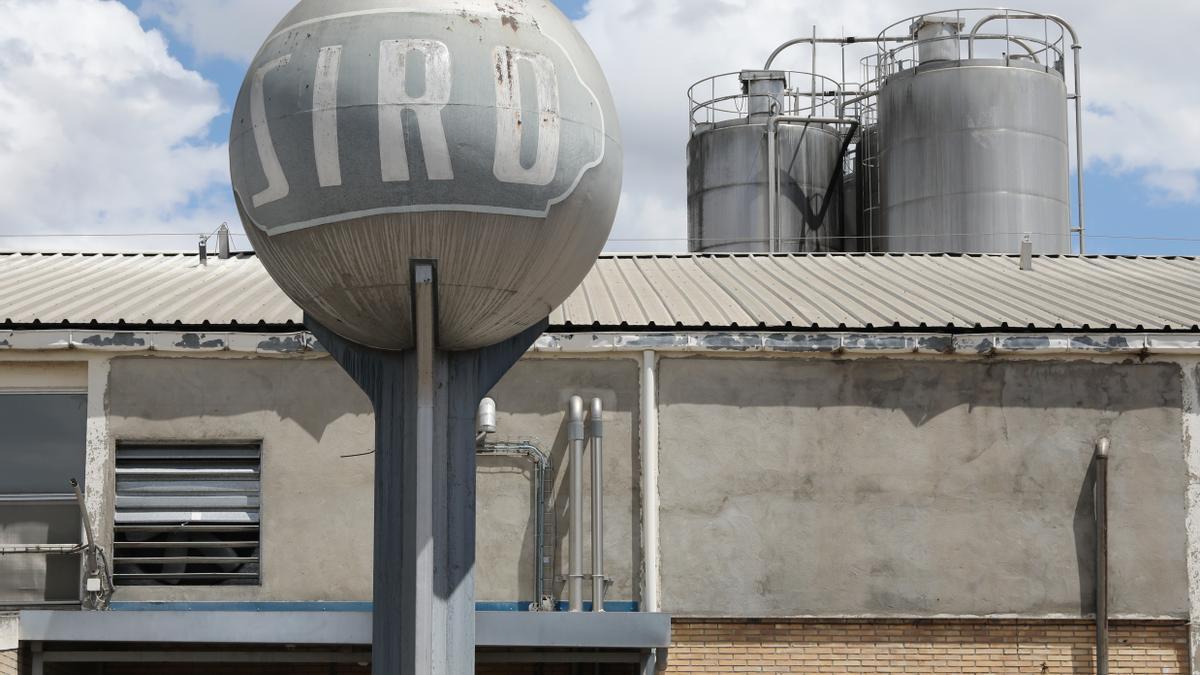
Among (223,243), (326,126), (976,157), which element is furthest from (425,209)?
(976,157)

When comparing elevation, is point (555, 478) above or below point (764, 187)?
below

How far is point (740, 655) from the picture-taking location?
49.4 feet

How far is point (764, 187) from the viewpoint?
25.4m

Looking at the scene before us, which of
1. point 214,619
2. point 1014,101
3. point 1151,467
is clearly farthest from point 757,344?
point 1014,101

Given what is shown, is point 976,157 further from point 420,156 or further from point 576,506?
point 420,156

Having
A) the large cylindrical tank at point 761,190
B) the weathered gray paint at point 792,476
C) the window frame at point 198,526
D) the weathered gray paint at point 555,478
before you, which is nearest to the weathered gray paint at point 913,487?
the weathered gray paint at point 792,476

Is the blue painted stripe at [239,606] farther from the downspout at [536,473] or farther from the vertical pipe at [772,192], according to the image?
the vertical pipe at [772,192]

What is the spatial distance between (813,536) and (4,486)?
8008 millimetres

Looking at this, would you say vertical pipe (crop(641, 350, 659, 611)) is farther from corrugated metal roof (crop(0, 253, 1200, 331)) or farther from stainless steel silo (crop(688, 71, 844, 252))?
stainless steel silo (crop(688, 71, 844, 252))

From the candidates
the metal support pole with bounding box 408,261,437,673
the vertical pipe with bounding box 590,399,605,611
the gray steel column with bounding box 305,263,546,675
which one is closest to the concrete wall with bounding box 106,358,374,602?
the vertical pipe with bounding box 590,399,605,611

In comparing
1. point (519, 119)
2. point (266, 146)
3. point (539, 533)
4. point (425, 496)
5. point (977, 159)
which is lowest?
point (539, 533)

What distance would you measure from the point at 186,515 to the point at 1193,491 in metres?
10.00

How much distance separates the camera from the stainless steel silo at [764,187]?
25281 mm

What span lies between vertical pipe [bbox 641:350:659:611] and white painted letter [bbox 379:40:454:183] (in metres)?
6.75
